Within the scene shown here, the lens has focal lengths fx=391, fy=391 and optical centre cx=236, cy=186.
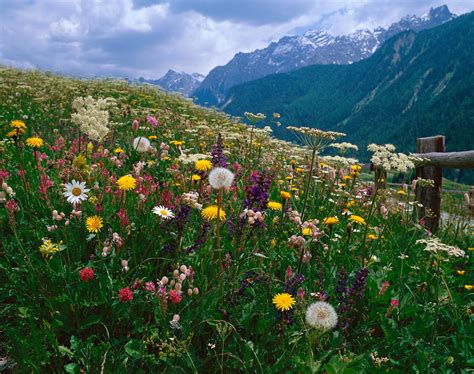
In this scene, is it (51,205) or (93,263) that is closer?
(93,263)

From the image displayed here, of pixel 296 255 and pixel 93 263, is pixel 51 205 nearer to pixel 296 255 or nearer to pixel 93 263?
pixel 93 263

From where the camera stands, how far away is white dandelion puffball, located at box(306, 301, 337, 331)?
194 cm

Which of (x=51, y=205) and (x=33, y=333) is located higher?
(x=51, y=205)

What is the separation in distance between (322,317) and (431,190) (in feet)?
19.0

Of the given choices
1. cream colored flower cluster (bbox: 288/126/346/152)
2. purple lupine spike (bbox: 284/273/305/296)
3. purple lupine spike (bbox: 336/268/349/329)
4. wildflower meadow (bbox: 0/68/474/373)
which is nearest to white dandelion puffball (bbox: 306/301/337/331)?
wildflower meadow (bbox: 0/68/474/373)

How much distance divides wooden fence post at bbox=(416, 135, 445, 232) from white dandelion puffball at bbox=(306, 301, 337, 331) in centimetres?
527

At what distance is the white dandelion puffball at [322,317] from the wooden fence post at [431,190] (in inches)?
208

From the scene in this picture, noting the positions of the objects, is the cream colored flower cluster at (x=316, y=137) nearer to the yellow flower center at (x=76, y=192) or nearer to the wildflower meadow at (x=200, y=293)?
the wildflower meadow at (x=200, y=293)

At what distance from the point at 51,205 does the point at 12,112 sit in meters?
6.69

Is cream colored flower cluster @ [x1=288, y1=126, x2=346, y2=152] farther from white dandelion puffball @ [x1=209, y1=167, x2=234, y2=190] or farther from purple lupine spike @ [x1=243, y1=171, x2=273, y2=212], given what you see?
white dandelion puffball @ [x1=209, y1=167, x2=234, y2=190]

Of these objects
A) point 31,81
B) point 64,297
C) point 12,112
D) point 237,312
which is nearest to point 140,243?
point 64,297

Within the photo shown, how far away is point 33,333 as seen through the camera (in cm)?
217

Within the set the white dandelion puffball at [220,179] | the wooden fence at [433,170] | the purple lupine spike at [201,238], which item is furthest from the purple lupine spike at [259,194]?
the wooden fence at [433,170]

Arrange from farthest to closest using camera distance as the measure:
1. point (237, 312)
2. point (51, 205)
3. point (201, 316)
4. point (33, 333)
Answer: point (51, 205) → point (237, 312) → point (201, 316) → point (33, 333)
